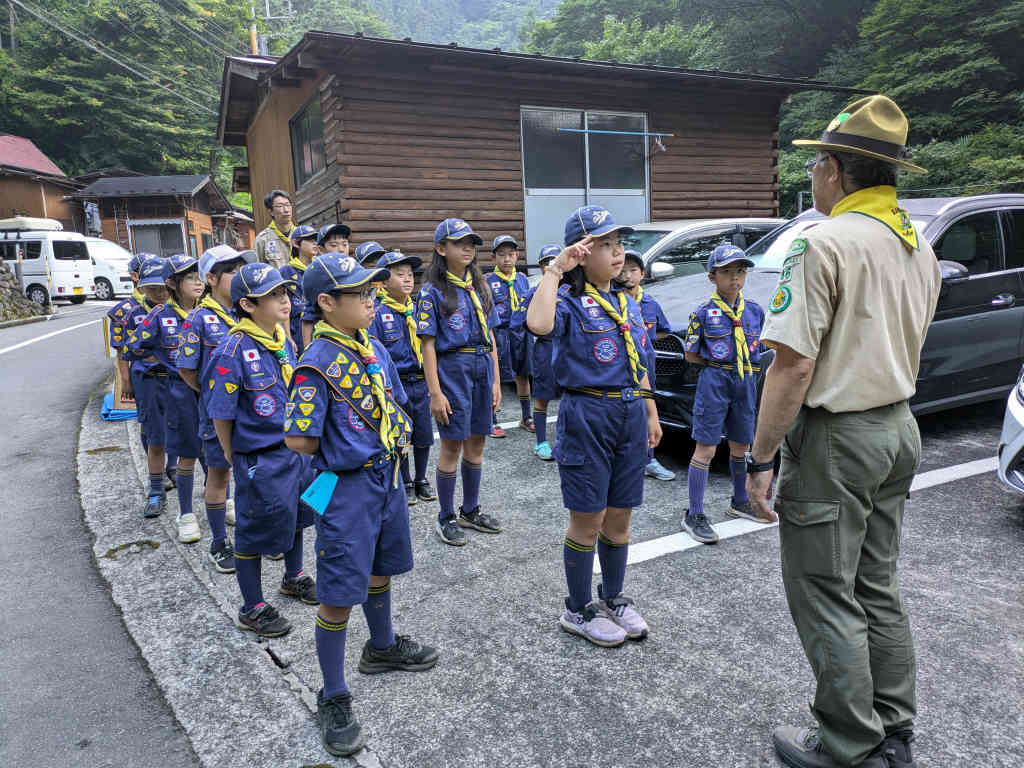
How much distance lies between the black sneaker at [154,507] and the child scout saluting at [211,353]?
109 centimetres

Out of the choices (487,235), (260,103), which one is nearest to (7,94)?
(260,103)

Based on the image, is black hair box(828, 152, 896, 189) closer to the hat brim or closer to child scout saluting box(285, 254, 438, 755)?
the hat brim

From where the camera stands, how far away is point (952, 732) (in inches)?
92.8

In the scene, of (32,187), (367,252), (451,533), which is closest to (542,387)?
(367,252)

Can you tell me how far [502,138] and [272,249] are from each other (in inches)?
188

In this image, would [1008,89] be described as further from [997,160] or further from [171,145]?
[171,145]

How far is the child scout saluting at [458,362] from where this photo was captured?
4273 mm

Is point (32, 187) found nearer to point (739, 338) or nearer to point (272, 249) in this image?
point (272, 249)

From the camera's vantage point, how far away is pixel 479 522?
4.38 metres

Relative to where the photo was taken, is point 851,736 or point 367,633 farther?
point 367,633

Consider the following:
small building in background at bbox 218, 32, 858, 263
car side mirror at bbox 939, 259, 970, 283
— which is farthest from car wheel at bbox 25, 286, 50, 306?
car side mirror at bbox 939, 259, 970, 283

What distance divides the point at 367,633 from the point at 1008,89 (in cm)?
2186

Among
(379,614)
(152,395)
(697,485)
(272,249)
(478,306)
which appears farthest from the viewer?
(272,249)

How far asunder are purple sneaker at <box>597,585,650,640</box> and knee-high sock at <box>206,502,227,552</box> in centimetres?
229
